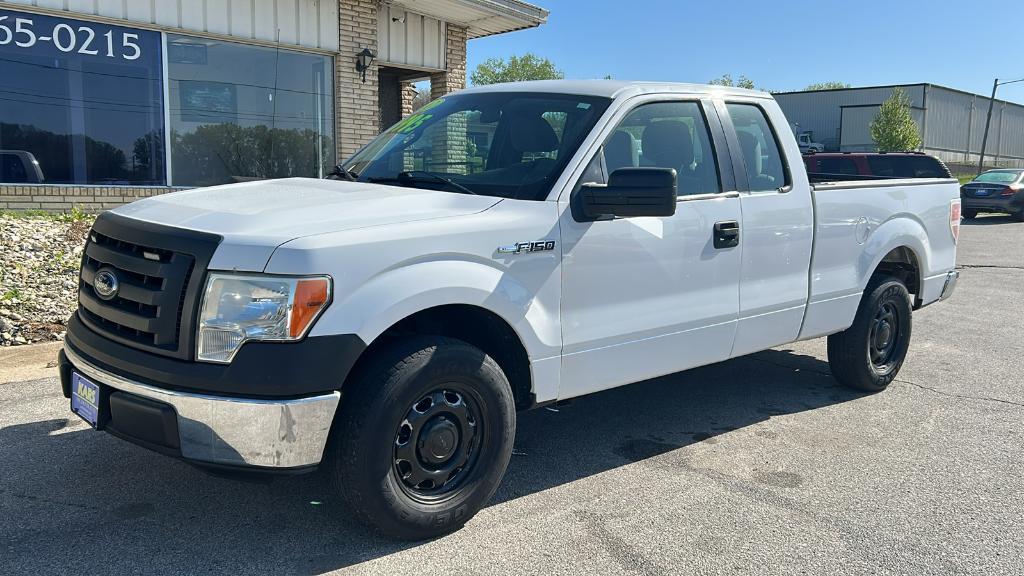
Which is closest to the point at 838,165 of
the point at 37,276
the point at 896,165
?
the point at 896,165

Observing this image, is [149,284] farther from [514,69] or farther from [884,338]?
[514,69]

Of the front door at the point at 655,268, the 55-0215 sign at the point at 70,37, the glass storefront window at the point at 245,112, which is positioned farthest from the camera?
the glass storefront window at the point at 245,112

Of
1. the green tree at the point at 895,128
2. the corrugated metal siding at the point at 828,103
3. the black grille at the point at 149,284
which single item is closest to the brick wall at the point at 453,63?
the black grille at the point at 149,284

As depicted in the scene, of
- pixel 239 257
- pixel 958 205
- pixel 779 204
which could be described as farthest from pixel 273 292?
pixel 958 205

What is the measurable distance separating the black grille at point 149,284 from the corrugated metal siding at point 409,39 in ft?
33.5

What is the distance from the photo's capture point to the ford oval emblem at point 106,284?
339 cm

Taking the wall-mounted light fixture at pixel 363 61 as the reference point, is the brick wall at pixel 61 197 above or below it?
below

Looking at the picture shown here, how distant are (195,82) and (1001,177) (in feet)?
74.9

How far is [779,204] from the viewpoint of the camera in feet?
16.2

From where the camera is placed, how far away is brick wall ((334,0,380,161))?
1258cm

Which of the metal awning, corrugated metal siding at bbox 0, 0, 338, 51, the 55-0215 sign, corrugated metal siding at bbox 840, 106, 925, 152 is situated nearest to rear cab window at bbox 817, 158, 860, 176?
the metal awning

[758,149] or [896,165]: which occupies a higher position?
[896,165]

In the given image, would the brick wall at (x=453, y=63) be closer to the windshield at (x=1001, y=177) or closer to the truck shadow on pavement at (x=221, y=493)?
the truck shadow on pavement at (x=221, y=493)

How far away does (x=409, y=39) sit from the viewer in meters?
13.5
